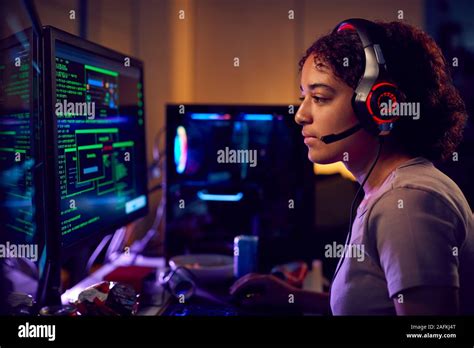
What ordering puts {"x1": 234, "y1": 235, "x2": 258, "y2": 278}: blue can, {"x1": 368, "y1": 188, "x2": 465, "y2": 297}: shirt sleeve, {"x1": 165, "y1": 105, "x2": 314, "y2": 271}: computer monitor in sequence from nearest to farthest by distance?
{"x1": 368, "y1": 188, "x2": 465, "y2": 297}: shirt sleeve → {"x1": 234, "y1": 235, "x2": 258, "y2": 278}: blue can → {"x1": 165, "y1": 105, "x2": 314, "y2": 271}: computer monitor

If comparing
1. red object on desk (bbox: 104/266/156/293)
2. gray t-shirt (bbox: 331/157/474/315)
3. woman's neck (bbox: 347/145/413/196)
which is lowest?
red object on desk (bbox: 104/266/156/293)

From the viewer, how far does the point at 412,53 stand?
Answer: 0.87 metres

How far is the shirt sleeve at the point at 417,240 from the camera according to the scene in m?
0.70

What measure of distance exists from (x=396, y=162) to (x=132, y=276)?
0.66 m

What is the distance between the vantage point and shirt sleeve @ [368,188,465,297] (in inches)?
27.7

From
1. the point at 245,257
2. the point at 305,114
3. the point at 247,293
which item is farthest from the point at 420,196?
the point at 245,257

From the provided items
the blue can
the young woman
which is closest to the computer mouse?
the blue can

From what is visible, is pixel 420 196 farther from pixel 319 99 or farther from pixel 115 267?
pixel 115 267

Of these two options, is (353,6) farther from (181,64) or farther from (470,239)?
Result: (181,64)

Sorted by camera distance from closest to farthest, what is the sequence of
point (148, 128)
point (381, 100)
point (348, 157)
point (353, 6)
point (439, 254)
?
1. point (439, 254)
2. point (381, 100)
3. point (348, 157)
4. point (353, 6)
5. point (148, 128)

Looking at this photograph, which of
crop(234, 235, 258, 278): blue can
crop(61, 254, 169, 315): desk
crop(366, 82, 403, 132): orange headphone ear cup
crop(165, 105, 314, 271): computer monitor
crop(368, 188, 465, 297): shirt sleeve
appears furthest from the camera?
crop(165, 105, 314, 271): computer monitor

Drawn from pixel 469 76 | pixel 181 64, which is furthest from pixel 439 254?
pixel 181 64

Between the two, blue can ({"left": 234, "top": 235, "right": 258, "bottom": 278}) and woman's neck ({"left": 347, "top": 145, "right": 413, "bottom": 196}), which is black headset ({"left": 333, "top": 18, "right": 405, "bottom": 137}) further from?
blue can ({"left": 234, "top": 235, "right": 258, "bottom": 278})

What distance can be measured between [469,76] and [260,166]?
677 millimetres
